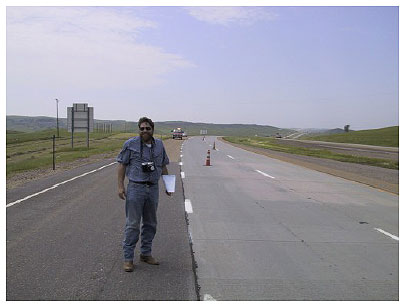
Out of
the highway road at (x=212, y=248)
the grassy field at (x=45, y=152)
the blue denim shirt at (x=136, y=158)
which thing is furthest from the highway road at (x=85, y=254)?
the grassy field at (x=45, y=152)

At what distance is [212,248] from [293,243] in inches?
56.5

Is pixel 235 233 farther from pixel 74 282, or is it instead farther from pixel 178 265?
pixel 74 282

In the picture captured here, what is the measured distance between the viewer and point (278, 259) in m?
6.20

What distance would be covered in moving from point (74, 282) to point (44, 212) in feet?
15.6

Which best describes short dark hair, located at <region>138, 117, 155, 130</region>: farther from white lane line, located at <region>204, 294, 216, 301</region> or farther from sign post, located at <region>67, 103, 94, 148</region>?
sign post, located at <region>67, 103, 94, 148</region>

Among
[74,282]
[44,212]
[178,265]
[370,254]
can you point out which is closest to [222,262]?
[178,265]

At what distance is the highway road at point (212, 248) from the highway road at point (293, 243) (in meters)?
0.02

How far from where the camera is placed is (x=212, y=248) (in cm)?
672

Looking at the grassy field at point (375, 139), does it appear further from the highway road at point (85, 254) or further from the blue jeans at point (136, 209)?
the blue jeans at point (136, 209)

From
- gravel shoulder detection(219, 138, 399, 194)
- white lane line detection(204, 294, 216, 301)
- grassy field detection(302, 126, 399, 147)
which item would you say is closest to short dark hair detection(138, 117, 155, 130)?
white lane line detection(204, 294, 216, 301)

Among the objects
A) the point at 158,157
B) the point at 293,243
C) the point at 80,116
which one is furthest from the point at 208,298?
the point at 80,116

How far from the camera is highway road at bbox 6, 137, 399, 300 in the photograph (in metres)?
4.91

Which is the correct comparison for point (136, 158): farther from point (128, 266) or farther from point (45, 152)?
point (45, 152)

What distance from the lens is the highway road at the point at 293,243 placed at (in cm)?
505
